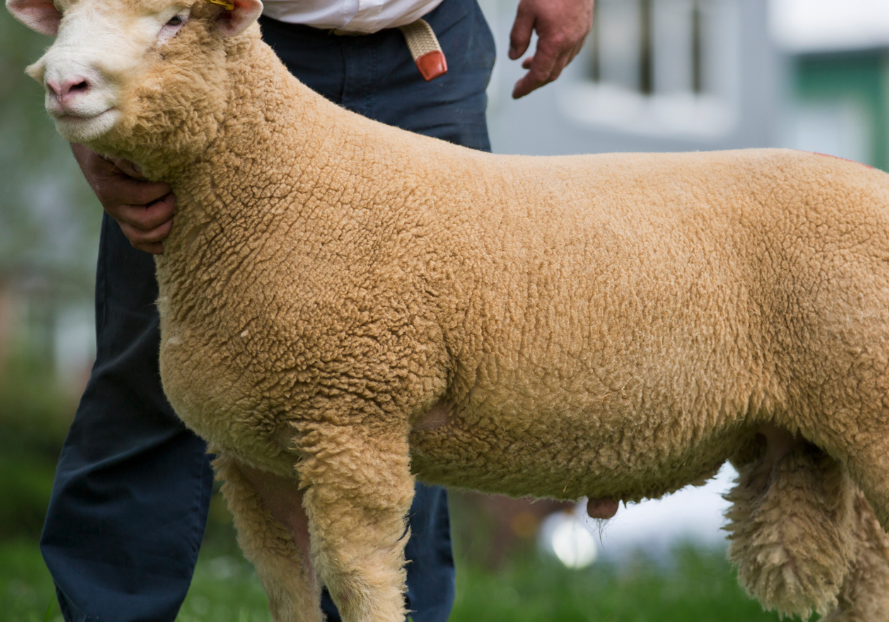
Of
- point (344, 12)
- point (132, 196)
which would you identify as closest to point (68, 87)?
point (132, 196)

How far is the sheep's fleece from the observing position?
6.15ft

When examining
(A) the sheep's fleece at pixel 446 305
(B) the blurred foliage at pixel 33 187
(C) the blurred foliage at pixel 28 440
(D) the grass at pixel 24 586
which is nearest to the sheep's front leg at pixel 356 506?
(A) the sheep's fleece at pixel 446 305

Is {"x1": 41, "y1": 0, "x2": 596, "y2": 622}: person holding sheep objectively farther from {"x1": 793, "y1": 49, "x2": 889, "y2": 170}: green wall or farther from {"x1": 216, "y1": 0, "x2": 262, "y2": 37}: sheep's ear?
{"x1": 793, "y1": 49, "x2": 889, "y2": 170}: green wall

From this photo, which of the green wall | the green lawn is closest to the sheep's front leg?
the green lawn

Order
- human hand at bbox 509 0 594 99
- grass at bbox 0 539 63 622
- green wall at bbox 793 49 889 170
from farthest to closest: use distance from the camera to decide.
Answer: green wall at bbox 793 49 889 170, grass at bbox 0 539 63 622, human hand at bbox 509 0 594 99

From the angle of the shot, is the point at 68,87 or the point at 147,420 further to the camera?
the point at 147,420

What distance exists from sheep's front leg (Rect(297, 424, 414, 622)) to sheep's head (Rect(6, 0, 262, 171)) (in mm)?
652

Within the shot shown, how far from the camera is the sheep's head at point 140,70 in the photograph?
1665mm

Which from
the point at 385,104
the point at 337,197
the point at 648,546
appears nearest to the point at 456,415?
the point at 337,197

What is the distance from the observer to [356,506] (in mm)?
1904

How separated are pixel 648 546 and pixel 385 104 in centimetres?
434

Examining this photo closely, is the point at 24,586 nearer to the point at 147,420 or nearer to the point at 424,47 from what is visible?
the point at 147,420

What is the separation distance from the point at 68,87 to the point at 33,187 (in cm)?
645

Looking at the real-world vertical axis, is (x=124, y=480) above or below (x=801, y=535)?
above
